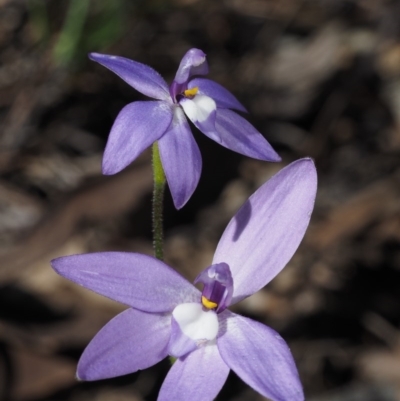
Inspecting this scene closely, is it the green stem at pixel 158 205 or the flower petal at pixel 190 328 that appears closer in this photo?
the flower petal at pixel 190 328

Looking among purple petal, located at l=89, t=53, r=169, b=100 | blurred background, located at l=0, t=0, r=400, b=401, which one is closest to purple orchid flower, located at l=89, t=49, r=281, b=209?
purple petal, located at l=89, t=53, r=169, b=100

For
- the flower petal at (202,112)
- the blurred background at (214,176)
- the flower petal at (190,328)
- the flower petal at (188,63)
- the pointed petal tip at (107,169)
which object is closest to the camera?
the pointed petal tip at (107,169)

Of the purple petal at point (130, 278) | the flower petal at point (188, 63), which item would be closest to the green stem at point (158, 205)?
the purple petal at point (130, 278)

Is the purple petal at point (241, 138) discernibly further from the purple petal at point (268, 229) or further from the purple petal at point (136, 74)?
the purple petal at point (136, 74)

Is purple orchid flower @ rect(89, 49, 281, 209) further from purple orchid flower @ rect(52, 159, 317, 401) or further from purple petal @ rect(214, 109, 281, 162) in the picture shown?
purple orchid flower @ rect(52, 159, 317, 401)

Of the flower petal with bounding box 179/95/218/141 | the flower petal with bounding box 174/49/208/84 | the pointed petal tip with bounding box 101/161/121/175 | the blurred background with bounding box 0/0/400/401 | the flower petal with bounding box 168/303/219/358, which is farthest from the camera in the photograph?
the blurred background with bounding box 0/0/400/401

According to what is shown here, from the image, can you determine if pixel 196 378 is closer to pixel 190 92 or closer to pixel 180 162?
pixel 180 162
